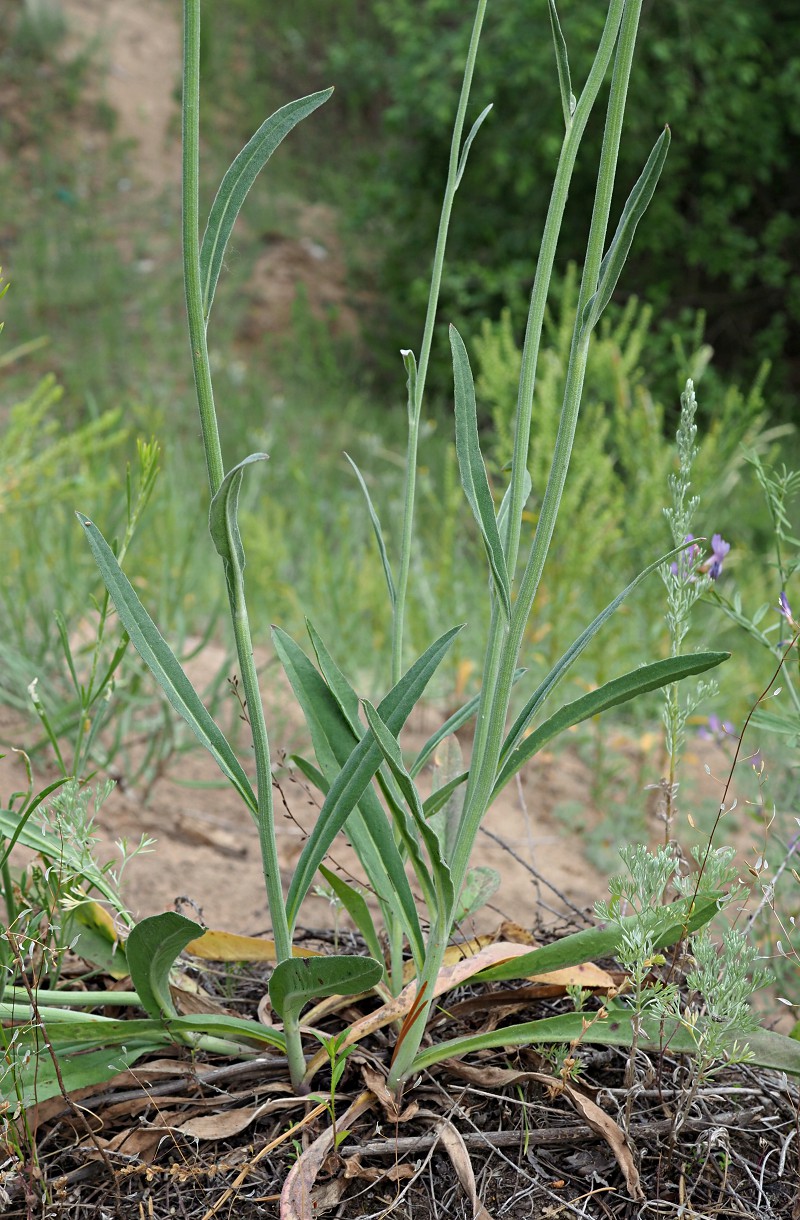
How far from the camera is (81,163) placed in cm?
891

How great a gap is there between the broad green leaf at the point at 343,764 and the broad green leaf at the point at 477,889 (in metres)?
0.13

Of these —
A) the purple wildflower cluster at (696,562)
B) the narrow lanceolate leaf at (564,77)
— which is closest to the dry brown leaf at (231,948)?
the purple wildflower cluster at (696,562)

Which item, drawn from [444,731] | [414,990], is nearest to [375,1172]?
[414,990]

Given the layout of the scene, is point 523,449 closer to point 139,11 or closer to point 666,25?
point 666,25

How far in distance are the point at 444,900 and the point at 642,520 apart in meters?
2.18

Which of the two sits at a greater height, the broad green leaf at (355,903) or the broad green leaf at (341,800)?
the broad green leaf at (341,800)

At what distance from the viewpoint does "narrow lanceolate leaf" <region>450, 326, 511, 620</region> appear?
34.1 inches

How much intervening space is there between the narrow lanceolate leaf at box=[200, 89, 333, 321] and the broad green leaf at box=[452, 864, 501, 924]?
0.67 m

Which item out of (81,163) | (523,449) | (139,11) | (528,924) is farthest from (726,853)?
(139,11)

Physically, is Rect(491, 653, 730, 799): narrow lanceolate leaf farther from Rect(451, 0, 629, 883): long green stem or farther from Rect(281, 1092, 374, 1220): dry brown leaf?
Rect(281, 1092, 374, 1220): dry brown leaf

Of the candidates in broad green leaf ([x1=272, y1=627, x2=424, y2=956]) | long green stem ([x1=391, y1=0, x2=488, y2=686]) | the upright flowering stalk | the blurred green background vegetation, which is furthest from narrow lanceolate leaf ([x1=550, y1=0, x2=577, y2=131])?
the blurred green background vegetation

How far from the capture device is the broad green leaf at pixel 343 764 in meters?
1.00

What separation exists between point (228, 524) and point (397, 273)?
22.8ft

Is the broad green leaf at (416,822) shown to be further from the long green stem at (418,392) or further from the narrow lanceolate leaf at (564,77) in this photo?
the narrow lanceolate leaf at (564,77)
